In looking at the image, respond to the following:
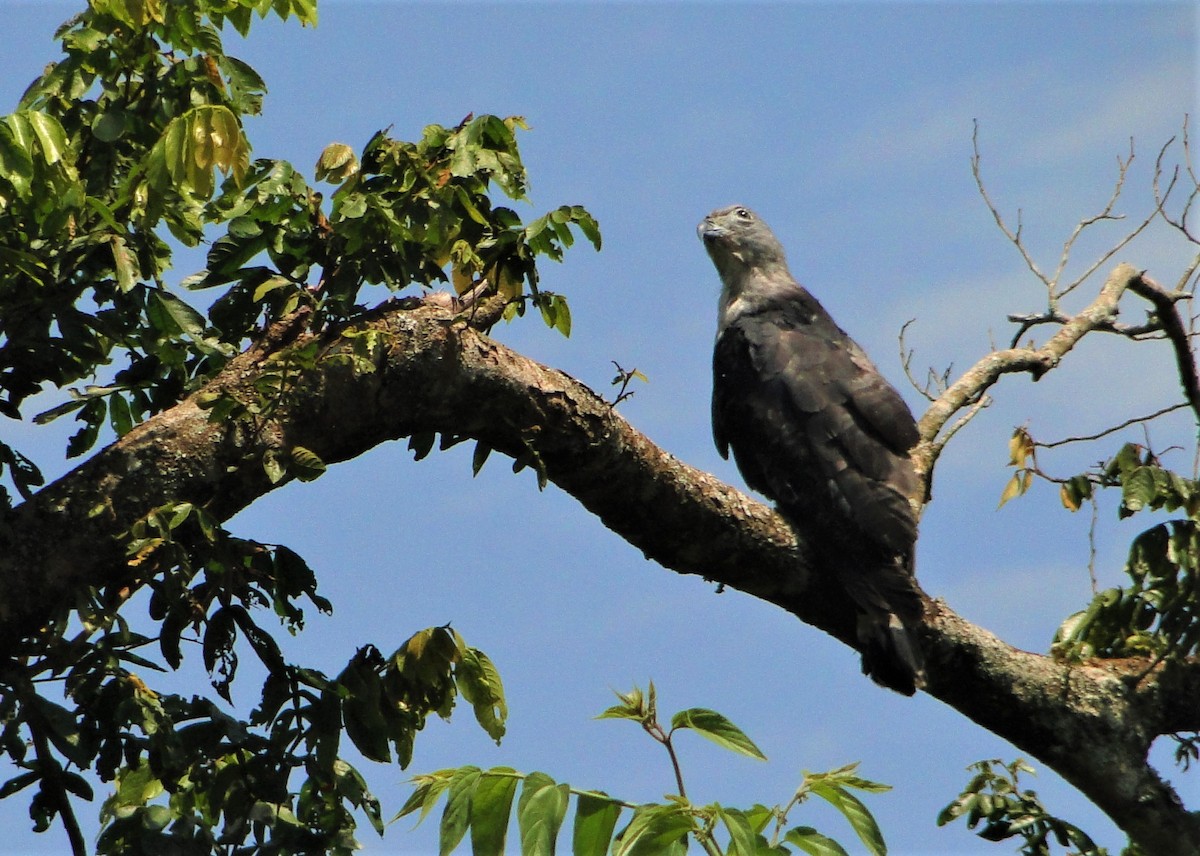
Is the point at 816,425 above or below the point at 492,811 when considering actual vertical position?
above

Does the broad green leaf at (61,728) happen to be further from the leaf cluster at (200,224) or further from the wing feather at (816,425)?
the wing feather at (816,425)

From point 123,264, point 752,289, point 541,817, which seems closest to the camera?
point 541,817

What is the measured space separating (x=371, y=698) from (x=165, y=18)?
1.74m

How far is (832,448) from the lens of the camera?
15.6 ft

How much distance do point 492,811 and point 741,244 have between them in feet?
14.1

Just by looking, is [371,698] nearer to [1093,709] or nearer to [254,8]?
[254,8]

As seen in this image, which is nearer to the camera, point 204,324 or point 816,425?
point 204,324

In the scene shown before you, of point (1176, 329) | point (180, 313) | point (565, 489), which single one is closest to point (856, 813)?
point (565, 489)

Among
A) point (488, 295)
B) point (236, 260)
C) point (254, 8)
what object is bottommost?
point (236, 260)

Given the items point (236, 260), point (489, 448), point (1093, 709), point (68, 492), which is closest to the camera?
point (68, 492)

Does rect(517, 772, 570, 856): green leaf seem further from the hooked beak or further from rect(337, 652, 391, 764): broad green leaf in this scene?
the hooked beak

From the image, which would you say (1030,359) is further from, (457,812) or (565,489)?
(457,812)

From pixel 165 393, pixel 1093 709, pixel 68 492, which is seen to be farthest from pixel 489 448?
pixel 1093 709

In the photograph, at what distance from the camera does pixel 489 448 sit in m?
3.78
